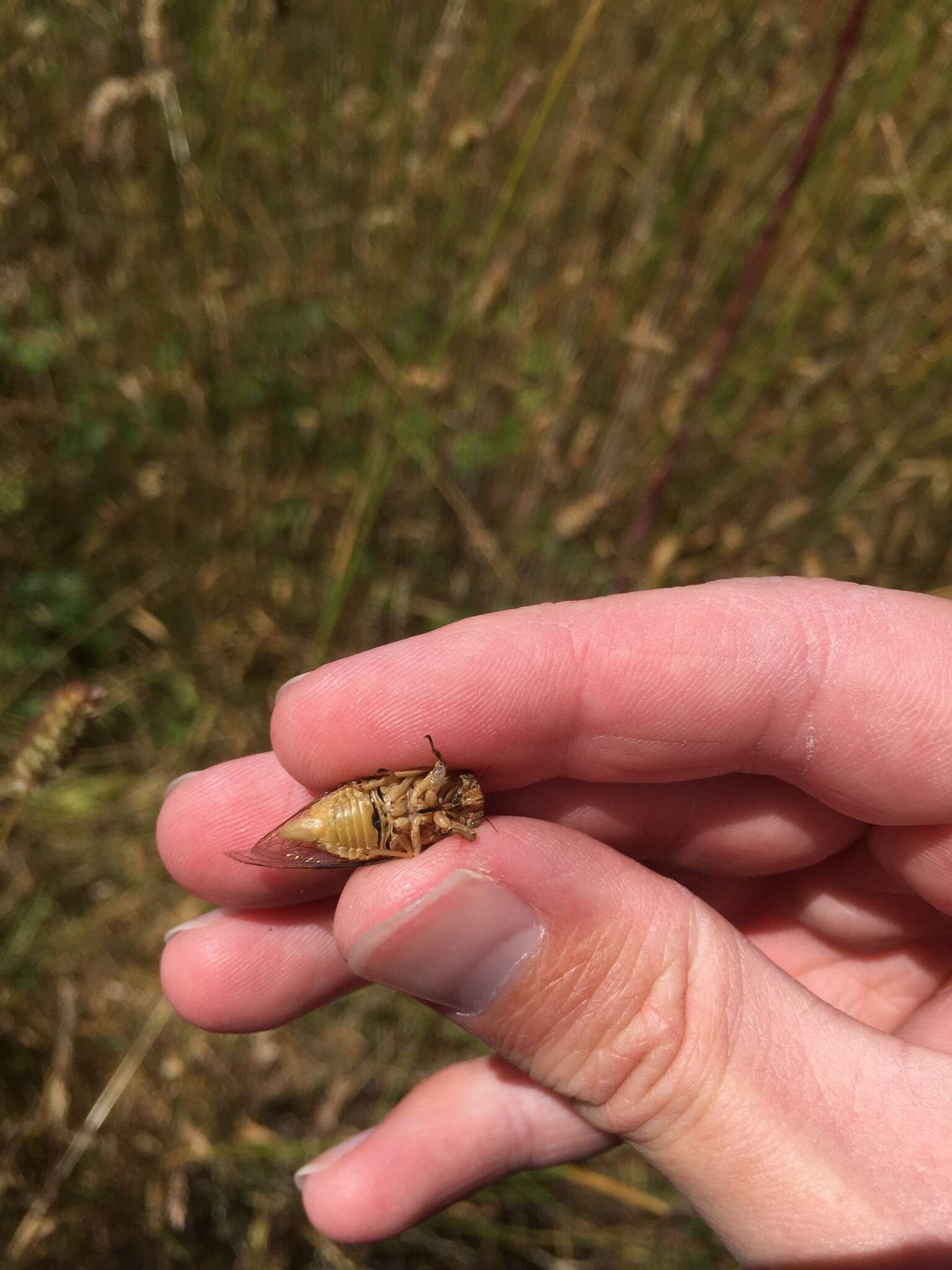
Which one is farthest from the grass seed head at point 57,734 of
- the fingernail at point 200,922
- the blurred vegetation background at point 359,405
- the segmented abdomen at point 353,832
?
the blurred vegetation background at point 359,405

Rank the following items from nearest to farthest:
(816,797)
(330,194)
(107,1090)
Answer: (816,797), (107,1090), (330,194)

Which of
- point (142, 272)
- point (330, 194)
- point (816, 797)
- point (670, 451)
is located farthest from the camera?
point (330, 194)

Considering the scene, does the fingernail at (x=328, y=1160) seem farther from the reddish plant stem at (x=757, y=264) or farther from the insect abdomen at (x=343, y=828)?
the reddish plant stem at (x=757, y=264)

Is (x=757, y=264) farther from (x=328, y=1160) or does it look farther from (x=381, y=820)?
(x=328, y=1160)

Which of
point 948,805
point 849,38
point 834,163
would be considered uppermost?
point 849,38

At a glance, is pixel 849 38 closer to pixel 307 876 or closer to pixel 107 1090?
pixel 307 876

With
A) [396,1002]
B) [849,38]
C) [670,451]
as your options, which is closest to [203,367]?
[670,451]

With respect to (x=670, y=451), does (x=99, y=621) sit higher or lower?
lower

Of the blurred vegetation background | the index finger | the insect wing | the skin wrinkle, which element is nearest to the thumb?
the skin wrinkle

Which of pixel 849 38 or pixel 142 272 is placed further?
pixel 142 272
